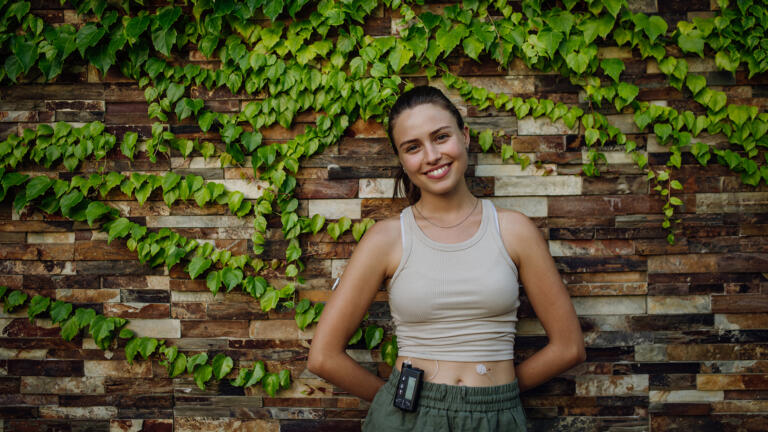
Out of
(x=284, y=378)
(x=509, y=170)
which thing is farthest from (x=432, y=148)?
(x=284, y=378)

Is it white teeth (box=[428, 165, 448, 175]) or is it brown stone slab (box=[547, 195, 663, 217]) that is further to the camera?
brown stone slab (box=[547, 195, 663, 217])

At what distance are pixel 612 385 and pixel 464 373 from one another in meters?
0.99

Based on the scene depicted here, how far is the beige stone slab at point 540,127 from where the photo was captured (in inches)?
84.0

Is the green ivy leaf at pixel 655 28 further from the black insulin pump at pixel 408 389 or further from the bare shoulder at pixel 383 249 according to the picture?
the black insulin pump at pixel 408 389

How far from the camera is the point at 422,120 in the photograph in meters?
1.66

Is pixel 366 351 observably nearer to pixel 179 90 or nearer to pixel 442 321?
pixel 442 321

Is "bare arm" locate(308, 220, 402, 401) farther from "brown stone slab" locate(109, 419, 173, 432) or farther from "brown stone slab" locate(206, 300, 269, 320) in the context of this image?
"brown stone slab" locate(109, 419, 173, 432)

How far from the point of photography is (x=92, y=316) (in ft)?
7.19

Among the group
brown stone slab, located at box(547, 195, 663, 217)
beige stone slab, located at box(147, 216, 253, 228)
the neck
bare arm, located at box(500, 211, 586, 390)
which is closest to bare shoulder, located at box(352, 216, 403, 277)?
the neck

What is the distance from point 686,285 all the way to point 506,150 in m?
1.09

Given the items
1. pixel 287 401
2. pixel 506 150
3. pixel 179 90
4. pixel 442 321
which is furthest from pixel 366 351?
pixel 179 90

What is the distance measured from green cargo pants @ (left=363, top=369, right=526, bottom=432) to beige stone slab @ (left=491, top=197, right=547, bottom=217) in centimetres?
85

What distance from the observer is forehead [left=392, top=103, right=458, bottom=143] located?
1655mm

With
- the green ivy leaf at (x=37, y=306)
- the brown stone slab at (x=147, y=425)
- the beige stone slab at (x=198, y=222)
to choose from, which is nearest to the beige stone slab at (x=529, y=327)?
the beige stone slab at (x=198, y=222)
